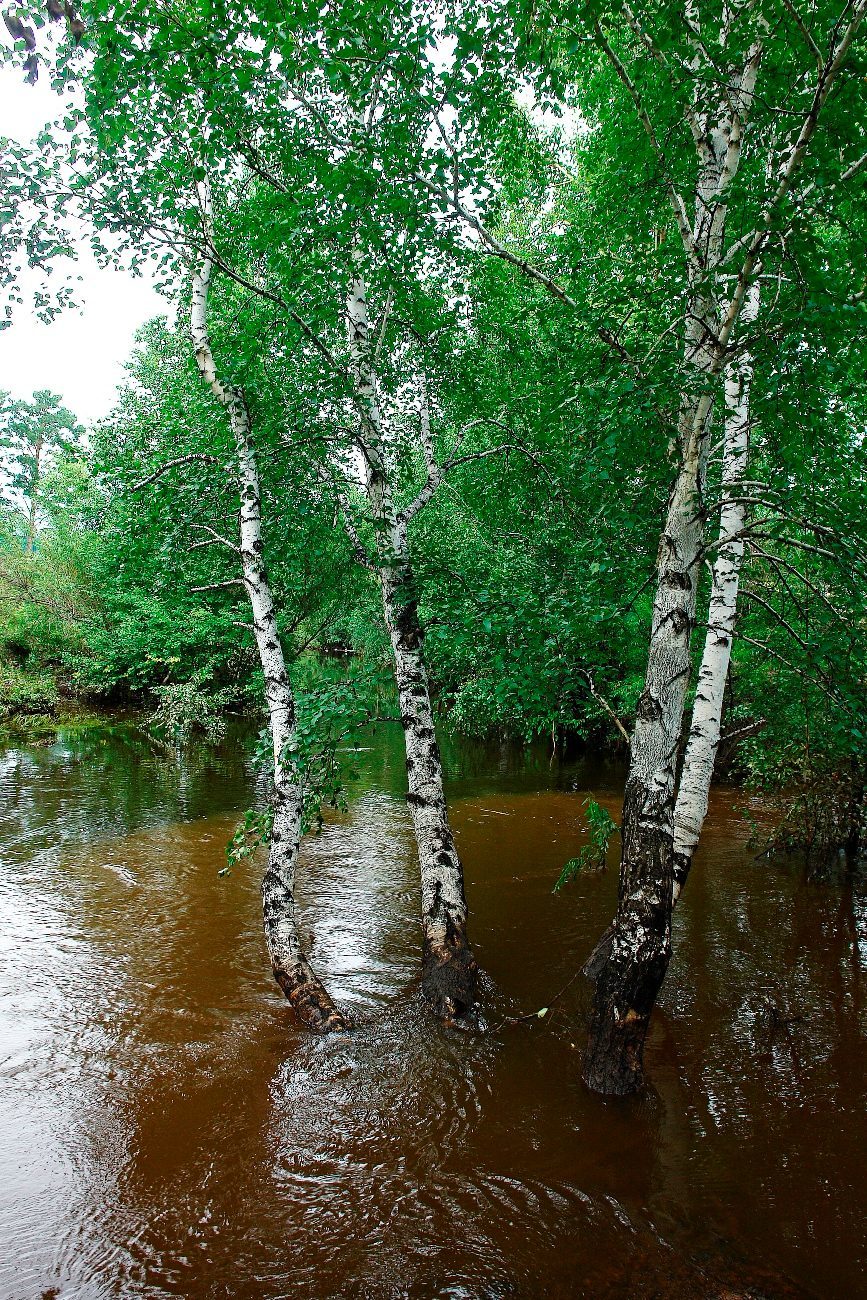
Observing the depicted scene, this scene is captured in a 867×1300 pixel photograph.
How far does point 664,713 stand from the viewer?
16.3 ft

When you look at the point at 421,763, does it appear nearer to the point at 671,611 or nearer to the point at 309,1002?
the point at 309,1002

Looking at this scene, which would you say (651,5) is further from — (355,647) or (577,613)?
(355,647)

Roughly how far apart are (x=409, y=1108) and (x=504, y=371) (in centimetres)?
743

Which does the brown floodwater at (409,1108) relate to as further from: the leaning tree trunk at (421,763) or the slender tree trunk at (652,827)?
the slender tree trunk at (652,827)

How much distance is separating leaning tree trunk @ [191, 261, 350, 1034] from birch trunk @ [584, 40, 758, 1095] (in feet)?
8.20

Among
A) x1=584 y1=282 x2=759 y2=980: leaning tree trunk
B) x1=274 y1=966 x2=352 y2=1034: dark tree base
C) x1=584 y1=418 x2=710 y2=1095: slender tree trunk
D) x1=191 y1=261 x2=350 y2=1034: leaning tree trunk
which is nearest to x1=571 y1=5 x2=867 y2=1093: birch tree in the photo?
x1=584 y1=418 x2=710 y2=1095: slender tree trunk

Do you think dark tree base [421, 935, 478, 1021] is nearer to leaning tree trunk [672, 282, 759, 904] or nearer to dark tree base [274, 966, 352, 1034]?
dark tree base [274, 966, 352, 1034]

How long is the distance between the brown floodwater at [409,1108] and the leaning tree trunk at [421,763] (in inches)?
17.0

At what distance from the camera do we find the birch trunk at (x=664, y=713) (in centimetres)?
473

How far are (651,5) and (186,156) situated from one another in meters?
4.08

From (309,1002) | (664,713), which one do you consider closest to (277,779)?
(309,1002)

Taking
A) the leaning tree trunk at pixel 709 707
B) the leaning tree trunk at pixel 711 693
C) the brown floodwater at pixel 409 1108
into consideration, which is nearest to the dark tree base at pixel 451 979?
the brown floodwater at pixel 409 1108

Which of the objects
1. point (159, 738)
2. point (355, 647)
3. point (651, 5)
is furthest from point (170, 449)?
point (355, 647)

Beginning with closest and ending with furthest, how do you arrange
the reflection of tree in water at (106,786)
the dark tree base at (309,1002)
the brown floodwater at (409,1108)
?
the brown floodwater at (409,1108) → the dark tree base at (309,1002) → the reflection of tree in water at (106,786)
